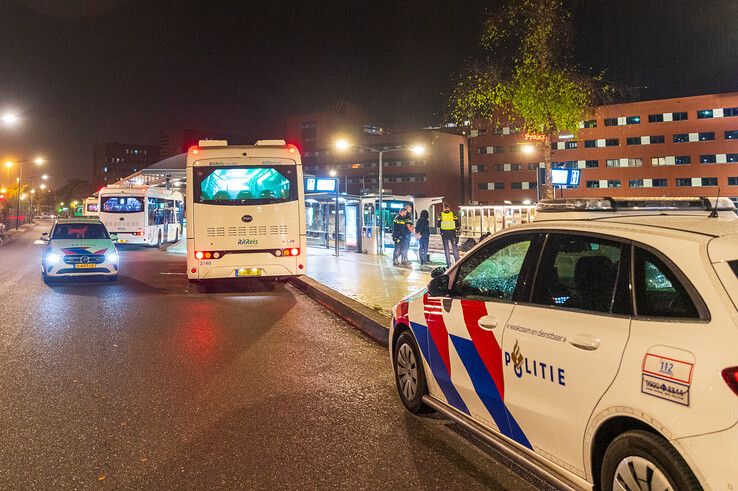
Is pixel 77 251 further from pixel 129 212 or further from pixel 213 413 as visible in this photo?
pixel 129 212

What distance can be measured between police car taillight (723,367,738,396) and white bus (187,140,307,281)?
10909 millimetres

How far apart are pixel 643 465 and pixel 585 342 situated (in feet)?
2.00

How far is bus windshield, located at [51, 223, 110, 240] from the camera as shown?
14.8m

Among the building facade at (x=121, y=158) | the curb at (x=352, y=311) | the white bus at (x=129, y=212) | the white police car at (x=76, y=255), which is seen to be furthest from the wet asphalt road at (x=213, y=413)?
the building facade at (x=121, y=158)

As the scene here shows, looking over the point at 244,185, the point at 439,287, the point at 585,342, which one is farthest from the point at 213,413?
the point at 244,185

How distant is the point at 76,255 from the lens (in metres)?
13.9

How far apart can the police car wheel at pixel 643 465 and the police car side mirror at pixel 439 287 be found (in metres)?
1.87

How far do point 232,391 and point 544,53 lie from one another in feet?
35.3

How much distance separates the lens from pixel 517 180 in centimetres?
8338

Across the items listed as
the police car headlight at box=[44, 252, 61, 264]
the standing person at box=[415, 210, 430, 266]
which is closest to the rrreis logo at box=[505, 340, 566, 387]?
the police car headlight at box=[44, 252, 61, 264]

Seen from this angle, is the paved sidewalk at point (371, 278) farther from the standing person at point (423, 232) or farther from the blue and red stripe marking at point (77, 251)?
the blue and red stripe marking at point (77, 251)

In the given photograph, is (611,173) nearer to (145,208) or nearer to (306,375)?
(145,208)

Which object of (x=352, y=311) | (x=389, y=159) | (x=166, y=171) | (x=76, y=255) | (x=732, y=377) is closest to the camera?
(x=732, y=377)

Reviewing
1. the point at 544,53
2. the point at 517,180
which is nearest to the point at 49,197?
the point at 517,180
